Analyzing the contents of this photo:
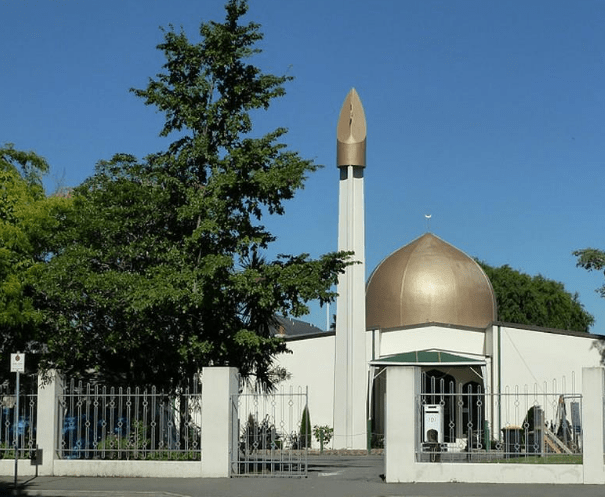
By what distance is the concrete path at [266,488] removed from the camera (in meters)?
18.2

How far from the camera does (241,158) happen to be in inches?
909

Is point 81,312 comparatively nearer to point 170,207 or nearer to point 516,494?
point 170,207

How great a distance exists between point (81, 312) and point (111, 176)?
3.55 metres

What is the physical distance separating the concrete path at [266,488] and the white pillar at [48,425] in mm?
550

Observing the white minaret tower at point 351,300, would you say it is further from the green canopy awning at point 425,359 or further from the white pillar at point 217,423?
the white pillar at point 217,423

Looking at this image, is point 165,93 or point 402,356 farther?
point 402,356

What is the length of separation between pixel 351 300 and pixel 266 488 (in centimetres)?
1987

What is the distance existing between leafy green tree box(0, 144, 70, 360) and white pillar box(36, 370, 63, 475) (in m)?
2.38

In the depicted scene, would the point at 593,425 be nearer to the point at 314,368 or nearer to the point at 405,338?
the point at 314,368

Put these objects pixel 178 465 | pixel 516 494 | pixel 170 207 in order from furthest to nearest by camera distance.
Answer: pixel 170 207 → pixel 178 465 → pixel 516 494

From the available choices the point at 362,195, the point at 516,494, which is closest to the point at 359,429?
the point at 362,195

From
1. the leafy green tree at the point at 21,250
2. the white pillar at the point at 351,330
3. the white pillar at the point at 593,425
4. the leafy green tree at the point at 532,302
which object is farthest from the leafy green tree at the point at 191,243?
the leafy green tree at the point at 532,302

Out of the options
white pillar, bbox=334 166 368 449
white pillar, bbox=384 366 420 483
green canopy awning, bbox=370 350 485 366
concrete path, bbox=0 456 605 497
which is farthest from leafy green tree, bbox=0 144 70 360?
green canopy awning, bbox=370 350 485 366

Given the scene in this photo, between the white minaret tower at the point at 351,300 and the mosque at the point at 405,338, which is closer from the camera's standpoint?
the white minaret tower at the point at 351,300
